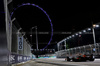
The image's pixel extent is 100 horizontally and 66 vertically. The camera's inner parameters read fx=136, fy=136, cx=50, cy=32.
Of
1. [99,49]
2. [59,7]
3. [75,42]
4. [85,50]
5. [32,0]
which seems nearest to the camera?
[32,0]

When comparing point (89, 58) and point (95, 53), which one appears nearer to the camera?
point (89, 58)

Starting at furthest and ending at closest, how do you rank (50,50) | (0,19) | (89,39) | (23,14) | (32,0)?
1. (50,50)
2. (89,39)
3. (23,14)
4. (32,0)
5. (0,19)

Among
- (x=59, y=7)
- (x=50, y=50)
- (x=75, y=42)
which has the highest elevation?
(x=59, y=7)

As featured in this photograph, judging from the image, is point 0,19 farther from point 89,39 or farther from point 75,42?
point 75,42

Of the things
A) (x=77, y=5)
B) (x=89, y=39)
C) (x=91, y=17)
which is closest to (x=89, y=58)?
(x=77, y=5)

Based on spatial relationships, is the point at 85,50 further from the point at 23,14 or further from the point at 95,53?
the point at 23,14

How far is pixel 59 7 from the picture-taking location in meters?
17.5

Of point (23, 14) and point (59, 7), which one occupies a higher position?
point (59, 7)

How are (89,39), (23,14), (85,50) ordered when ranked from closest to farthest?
(23,14)
(85,50)
(89,39)

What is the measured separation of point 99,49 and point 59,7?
32.0 ft

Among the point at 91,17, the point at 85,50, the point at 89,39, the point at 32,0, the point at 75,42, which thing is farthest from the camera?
the point at 75,42

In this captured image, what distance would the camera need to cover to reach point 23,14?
53.4ft

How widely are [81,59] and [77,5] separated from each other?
701 cm

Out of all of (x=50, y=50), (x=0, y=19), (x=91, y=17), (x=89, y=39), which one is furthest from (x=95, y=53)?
(x=50, y=50)
